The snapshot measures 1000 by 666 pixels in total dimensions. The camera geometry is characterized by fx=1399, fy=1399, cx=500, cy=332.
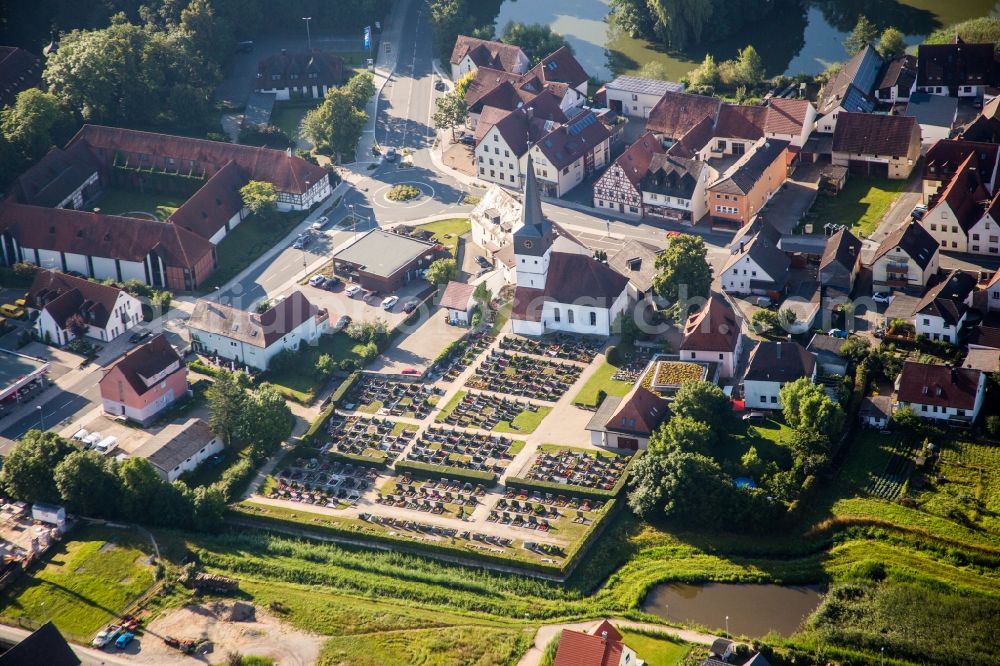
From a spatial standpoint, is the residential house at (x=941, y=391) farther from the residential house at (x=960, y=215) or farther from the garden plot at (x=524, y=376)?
the garden plot at (x=524, y=376)

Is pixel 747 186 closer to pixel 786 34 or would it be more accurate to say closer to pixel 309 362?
pixel 309 362

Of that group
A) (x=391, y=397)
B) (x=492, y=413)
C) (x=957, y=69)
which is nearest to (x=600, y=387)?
(x=492, y=413)

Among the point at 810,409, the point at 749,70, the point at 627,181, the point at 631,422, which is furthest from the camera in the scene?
the point at 749,70

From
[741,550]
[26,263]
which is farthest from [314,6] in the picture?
[741,550]

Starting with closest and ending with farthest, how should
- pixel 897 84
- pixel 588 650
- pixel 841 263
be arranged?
pixel 588 650 < pixel 841 263 < pixel 897 84

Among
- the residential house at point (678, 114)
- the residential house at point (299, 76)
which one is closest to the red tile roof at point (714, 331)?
the residential house at point (678, 114)

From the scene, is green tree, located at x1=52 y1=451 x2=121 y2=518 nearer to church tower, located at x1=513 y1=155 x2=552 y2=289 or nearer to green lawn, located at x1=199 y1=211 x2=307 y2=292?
green lawn, located at x1=199 y1=211 x2=307 y2=292

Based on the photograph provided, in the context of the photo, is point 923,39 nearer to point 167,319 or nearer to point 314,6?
point 314,6
